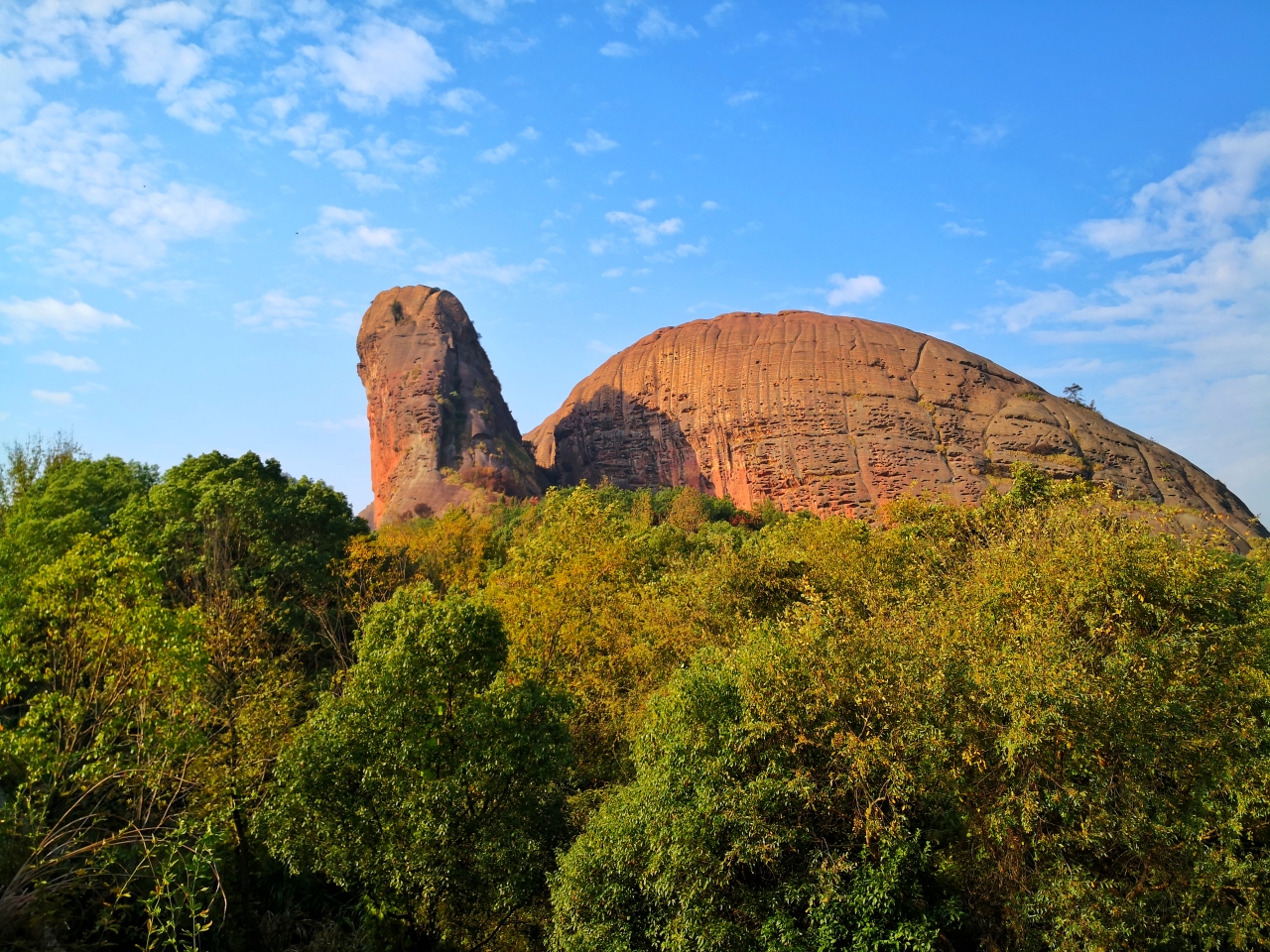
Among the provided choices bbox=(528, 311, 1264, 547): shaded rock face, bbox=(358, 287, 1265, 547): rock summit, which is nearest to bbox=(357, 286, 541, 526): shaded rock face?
bbox=(358, 287, 1265, 547): rock summit

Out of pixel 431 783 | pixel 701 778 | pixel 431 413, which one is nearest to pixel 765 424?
pixel 431 413

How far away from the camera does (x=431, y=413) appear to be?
169 feet

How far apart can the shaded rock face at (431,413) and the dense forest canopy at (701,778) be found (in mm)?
34949

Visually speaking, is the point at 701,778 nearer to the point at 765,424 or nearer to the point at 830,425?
the point at 830,425

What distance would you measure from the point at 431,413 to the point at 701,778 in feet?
142

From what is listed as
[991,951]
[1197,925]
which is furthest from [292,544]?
[1197,925]

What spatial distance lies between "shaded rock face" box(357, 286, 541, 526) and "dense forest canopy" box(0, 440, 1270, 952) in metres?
34.9

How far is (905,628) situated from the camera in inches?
478

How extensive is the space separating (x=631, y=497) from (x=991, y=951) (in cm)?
4084

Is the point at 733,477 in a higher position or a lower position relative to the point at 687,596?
higher

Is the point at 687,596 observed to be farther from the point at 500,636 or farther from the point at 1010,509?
the point at 1010,509

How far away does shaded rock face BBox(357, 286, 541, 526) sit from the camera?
49.6m

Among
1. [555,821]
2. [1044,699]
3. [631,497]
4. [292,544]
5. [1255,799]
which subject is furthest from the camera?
[631,497]

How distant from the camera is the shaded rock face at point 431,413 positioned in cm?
4956
